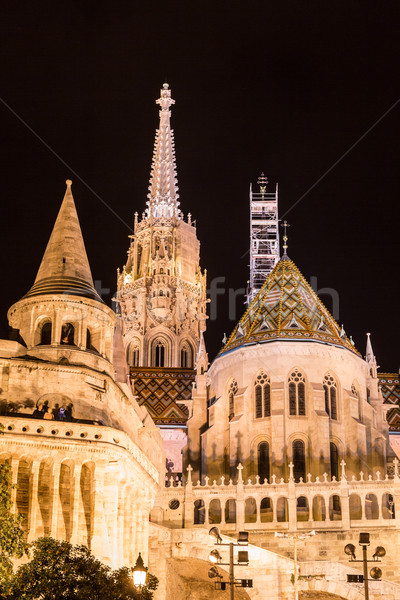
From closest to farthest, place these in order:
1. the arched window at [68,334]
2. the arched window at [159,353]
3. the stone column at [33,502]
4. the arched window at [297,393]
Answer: the stone column at [33,502], the arched window at [68,334], the arched window at [297,393], the arched window at [159,353]

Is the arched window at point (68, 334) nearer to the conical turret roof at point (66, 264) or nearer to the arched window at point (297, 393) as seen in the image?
the conical turret roof at point (66, 264)

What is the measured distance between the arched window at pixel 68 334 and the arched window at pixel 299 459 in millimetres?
17929

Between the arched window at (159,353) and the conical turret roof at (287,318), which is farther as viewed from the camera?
the arched window at (159,353)

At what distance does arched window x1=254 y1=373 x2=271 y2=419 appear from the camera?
55525 millimetres

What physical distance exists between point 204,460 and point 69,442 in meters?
22.1

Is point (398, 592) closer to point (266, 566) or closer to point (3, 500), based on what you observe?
point (266, 566)

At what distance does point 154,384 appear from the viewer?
6675 centimetres

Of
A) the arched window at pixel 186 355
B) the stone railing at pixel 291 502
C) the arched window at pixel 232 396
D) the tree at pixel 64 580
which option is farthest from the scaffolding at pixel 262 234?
the tree at pixel 64 580

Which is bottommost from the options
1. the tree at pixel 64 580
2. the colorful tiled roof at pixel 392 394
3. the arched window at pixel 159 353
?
the tree at pixel 64 580

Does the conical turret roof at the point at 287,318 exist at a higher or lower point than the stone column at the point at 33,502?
higher

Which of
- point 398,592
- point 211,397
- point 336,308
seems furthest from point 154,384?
point 398,592

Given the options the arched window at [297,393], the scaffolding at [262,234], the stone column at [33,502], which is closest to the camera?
A: the stone column at [33,502]

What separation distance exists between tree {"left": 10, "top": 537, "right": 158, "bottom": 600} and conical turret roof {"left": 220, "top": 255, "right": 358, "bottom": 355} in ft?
99.9

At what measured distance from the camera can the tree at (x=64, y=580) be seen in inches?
1016
